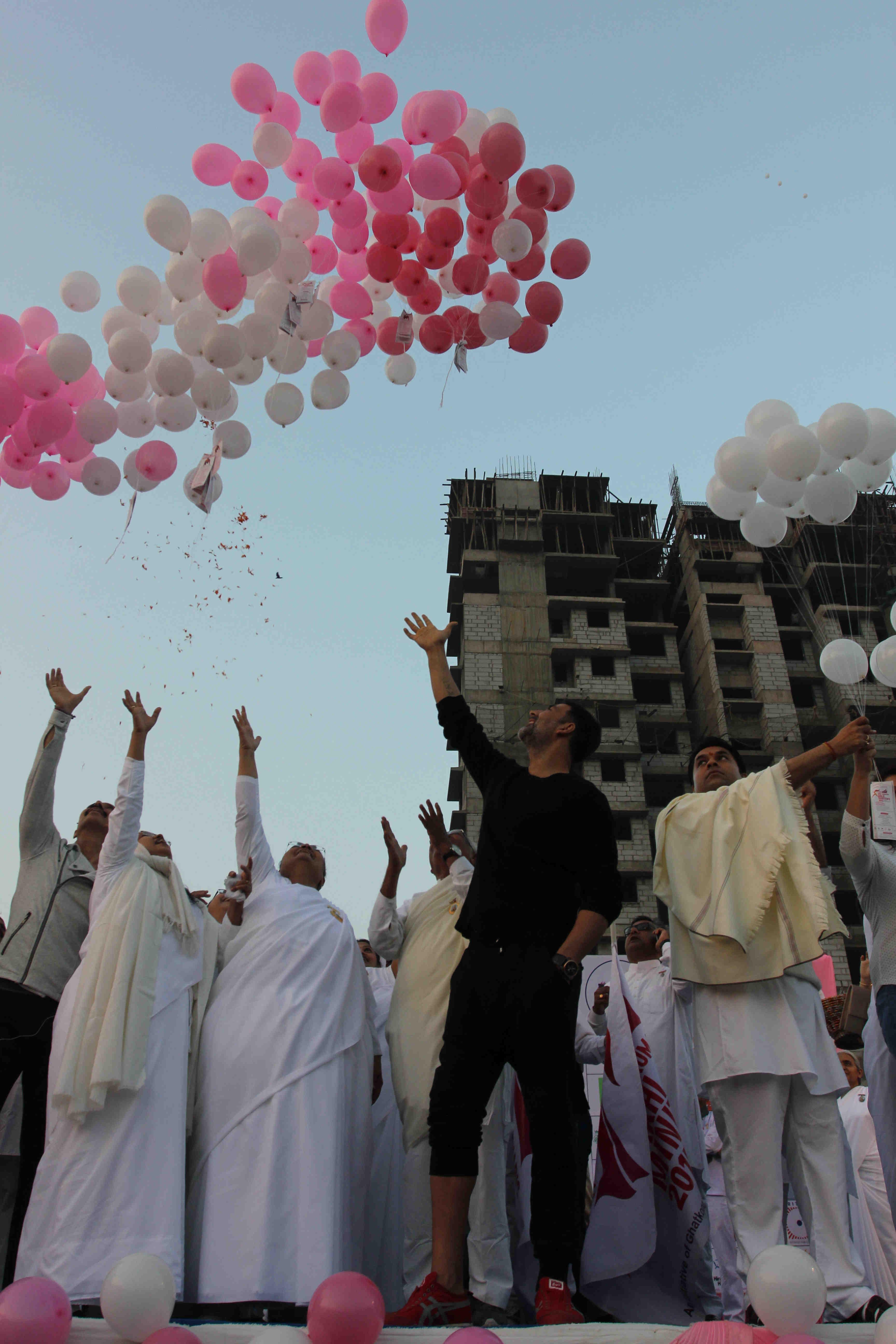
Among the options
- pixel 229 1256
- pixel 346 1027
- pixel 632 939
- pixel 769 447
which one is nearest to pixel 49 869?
pixel 346 1027

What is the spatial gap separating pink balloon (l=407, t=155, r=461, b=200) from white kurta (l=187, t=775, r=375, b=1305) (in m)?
3.43

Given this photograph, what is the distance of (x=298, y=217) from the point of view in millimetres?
5191

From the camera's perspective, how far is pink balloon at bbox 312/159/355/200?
5.02m

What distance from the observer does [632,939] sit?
17.0ft

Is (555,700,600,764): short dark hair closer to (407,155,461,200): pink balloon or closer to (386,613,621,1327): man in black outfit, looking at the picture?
(386,613,621,1327): man in black outfit

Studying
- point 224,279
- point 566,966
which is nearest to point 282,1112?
point 566,966

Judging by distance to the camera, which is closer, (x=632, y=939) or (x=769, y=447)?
(x=632, y=939)

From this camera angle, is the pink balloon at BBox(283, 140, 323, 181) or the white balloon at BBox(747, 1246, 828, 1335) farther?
the pink balloon at BBox(283, 140, 323, 181)

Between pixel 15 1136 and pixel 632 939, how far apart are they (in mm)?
2973

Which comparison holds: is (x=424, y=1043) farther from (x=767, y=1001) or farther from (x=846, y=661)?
(x=846, y=661)

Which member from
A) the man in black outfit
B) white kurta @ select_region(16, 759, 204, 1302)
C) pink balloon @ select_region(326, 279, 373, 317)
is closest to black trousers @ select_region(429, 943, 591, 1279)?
the man in black outfit

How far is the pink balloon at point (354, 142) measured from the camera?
5.18m

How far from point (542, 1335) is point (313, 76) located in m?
5.45

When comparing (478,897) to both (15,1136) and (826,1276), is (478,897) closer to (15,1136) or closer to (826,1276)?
(826,1276)
